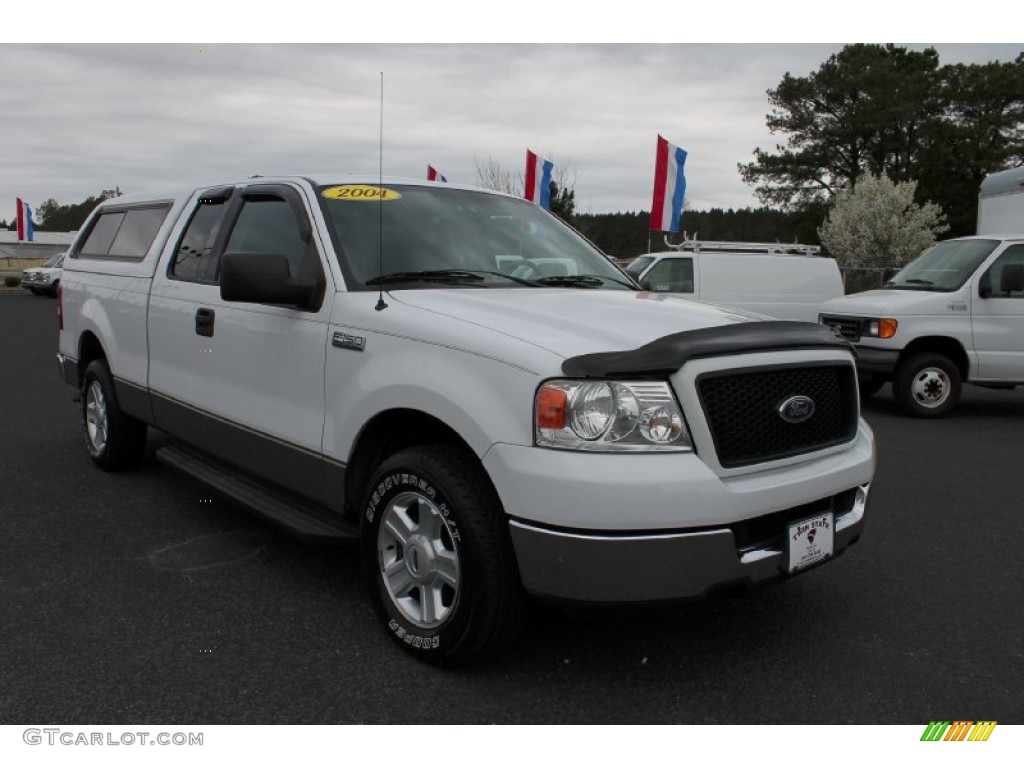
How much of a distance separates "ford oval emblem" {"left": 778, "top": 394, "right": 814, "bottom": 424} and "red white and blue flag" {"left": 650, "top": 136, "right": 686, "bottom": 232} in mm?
14536

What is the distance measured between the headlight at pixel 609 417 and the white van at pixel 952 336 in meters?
7.20

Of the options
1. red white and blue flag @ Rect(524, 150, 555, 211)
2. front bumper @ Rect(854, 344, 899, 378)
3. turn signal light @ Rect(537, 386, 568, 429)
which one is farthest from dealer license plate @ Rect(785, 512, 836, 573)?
red white and blue flag @ Rect(524, 150, 555, 211)

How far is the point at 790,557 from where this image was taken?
2990 mm

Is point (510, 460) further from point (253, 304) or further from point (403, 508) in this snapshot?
point (253, 304)

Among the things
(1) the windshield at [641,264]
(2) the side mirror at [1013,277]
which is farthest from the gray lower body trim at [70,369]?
(2) the side mirror at [1013,277]

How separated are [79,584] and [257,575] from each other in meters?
0.77

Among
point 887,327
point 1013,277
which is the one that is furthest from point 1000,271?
point 887,327

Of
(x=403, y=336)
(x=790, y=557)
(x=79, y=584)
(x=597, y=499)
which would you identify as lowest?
(x=79, y=584)

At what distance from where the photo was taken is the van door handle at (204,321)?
14.3 feet

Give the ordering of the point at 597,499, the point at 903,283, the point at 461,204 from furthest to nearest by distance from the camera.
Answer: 1. the point at 903,283
2. the point at 461,204
3. the point at 597,499

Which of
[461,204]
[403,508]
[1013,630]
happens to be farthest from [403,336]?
[1013,630]

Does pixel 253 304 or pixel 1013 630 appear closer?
pixel 1013 630

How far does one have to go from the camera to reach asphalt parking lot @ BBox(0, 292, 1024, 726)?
9.54 ft

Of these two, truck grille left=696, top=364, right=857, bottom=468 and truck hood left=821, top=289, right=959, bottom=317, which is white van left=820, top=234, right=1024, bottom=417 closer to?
A: truck hood left=821, top=289, right=959, bottom=317
